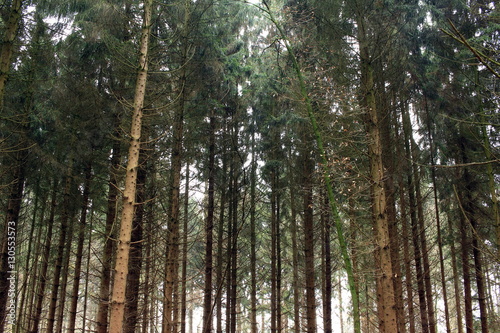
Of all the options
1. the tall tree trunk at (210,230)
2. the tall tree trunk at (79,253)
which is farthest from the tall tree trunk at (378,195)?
the tall tree trunk at (79,253)

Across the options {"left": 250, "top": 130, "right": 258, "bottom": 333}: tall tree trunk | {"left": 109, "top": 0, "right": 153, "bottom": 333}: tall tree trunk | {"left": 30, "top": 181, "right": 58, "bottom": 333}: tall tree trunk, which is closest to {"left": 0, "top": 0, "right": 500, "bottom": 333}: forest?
{"left": 109, "top": 0, "right": 153, "bottom": 333}: tall tree trunk

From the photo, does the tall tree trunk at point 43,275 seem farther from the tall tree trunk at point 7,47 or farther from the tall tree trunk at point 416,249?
the tall tree trunk at point 416,249

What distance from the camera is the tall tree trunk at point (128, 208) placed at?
157 inches

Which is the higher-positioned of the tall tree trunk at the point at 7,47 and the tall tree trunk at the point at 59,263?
the tall tree trunk at the point at 7,47

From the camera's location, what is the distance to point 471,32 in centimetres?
934

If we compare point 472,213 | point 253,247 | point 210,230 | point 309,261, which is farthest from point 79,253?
point 472,213

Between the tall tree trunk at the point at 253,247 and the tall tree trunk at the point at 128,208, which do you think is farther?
the tall tree trunk at the point at 253,247

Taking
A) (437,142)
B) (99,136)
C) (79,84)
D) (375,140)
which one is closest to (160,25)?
(79,84)

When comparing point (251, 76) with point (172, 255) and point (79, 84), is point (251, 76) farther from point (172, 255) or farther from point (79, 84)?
point (172, 255)

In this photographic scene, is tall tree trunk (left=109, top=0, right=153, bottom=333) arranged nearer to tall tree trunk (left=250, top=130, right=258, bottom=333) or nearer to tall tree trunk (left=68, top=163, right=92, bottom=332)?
tall tree trunk (left=68, top=163, right=92, bottom=332)

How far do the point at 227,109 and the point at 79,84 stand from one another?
548 cm

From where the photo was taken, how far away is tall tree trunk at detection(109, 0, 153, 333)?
399 cm

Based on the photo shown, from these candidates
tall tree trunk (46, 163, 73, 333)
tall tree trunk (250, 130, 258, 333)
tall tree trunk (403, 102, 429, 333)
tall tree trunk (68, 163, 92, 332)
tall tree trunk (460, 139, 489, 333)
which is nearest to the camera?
tall tree trunk (46, 163, 73, 333)

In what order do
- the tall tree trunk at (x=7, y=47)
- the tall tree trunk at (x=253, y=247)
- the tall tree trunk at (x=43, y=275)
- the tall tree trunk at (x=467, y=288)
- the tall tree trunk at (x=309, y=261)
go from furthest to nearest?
1. the tall tree trunk at (x=253, y=247)
2. the tall tree trunk at (x=309, y=261)
3. the tall tree trunk at (x=467, y=288)
4. the tall tree trunk at (x=43, y=275)
5. the tall tree trunk at (x=7, y=47)
